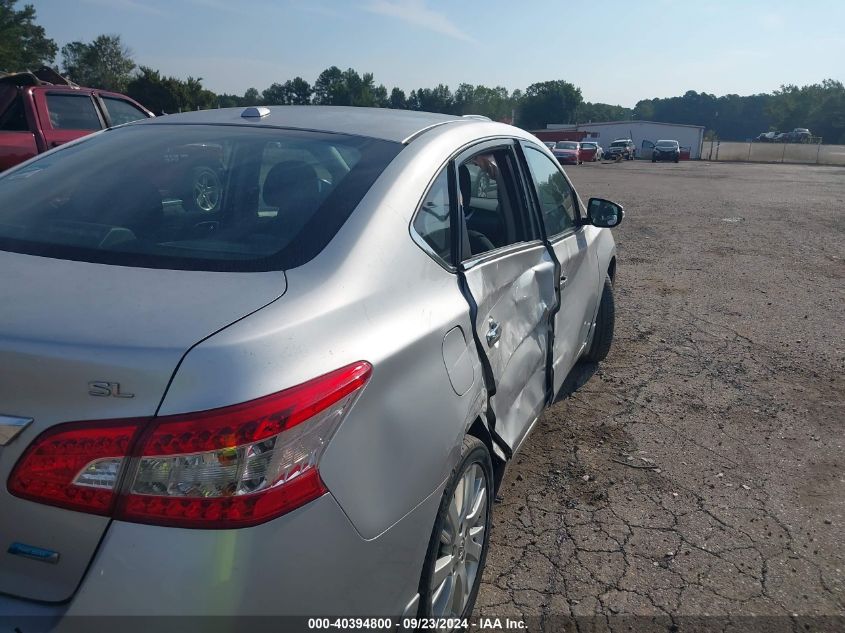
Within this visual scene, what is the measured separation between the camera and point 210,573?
4.68 feet

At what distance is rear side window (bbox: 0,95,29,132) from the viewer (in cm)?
809

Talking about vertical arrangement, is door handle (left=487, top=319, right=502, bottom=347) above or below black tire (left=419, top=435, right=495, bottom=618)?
above

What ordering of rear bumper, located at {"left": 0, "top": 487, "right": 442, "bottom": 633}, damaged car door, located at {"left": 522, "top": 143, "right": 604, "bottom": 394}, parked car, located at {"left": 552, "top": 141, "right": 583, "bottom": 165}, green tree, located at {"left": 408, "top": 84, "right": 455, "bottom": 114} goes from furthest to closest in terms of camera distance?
green tree, located at {"left": 408, "top": 84, "right": 455, "bottom": 114}, parked car, located at {"left": 552, "top": 141, "right": 583, "bottom": 165}, damaged car door, located at {"left": 522, "top": 143, "right": 604, "bottom": 394}, rear bumper, located at {"left": 0, "top": 487, "right": 442, "bottom": 633}

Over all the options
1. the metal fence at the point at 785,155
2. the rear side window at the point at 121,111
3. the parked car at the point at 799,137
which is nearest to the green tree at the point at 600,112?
the parked car at the point at 799,137

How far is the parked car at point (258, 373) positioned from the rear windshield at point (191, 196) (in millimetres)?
11

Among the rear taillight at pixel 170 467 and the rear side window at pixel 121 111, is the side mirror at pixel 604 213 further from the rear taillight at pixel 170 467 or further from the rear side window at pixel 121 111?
the rear side window at pixel 121 111

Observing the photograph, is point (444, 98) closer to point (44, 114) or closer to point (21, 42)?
point (21, 42)

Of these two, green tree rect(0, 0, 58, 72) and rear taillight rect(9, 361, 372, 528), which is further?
green tree rect(0, 0, 58, 72)

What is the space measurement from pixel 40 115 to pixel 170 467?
8.26 meters

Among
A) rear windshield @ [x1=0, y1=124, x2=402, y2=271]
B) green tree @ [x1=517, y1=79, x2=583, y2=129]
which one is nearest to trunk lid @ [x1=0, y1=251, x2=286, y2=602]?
rear windshield @ [x1=0, y1=124, x2=402, y2=271]

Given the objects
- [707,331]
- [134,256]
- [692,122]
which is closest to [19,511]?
[134,256]

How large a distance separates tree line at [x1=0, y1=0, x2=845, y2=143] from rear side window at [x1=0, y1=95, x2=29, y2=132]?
3.30 meters

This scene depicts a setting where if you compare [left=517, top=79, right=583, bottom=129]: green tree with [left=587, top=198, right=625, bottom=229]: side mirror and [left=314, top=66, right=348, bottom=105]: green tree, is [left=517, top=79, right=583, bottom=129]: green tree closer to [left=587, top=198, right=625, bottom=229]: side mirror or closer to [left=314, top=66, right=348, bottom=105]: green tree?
[left=314, top=66, right=348, bottom=105]: green tree

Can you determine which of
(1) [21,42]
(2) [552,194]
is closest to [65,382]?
(2) [552,194]
